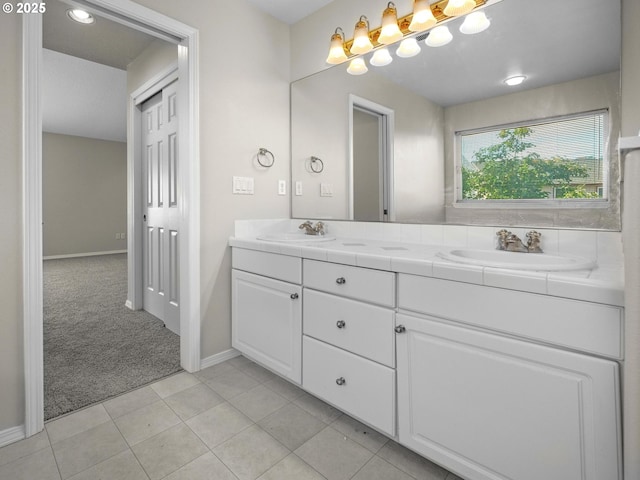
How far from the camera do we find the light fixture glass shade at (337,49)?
208 centimetres

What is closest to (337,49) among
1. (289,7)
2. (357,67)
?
(357,67)

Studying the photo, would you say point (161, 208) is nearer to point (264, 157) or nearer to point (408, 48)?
point (264, 157)

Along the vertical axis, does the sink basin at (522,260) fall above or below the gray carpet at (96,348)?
above

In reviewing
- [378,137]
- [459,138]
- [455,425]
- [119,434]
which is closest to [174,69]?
[378,137]

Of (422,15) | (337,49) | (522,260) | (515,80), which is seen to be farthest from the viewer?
(337,49)

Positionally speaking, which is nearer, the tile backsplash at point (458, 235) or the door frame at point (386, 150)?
the tile backsplash at point (458, 235)

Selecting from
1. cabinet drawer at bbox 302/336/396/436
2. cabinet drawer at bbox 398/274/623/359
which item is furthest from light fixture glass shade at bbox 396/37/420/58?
cabinet drawer at bbox 302/336/396/436

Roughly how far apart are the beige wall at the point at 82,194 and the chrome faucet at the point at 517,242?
769cm

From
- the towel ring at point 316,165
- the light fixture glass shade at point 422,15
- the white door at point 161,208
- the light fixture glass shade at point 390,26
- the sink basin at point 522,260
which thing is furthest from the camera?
the white door at point 161,208

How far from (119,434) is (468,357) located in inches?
59.0

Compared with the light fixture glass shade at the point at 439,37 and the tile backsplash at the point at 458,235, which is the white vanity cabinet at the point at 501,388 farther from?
the light fixture glass shade at the point at 439,37

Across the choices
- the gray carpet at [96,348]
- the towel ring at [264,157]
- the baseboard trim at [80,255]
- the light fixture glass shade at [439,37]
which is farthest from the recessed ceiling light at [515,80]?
the baseboard trim at [80,255]

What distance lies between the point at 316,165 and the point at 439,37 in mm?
1058

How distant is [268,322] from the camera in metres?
1.90
